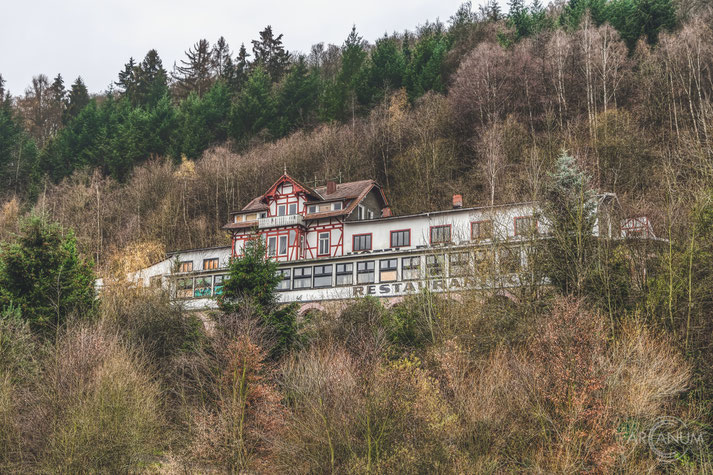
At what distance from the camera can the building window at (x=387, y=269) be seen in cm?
3453

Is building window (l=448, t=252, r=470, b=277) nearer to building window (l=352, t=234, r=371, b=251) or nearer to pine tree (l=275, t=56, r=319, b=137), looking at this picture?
building window (l=352, t=234, r=371, b=251)

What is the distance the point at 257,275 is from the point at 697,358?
1541 cm

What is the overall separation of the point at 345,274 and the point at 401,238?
4095 mm

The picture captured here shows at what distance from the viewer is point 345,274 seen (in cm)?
3603

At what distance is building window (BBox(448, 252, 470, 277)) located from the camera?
27234 millimetres

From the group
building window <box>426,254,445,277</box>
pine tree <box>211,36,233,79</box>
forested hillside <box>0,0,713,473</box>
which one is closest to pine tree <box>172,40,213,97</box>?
pine tree <box>211,36,233,79</box>

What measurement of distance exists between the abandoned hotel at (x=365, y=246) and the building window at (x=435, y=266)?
0.05 m

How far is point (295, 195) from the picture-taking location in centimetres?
4350

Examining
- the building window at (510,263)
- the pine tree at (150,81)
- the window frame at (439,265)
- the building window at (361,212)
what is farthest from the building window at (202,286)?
the pine tree at (150,81)

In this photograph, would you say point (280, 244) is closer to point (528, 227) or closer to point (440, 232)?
point (440, 232)

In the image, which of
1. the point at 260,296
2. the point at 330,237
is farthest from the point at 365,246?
the point at 260,296

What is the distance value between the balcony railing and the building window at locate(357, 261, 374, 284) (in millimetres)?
7653

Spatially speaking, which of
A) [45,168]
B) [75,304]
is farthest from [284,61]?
[75,304]

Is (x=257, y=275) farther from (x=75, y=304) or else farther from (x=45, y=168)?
(x=45, y=168)
